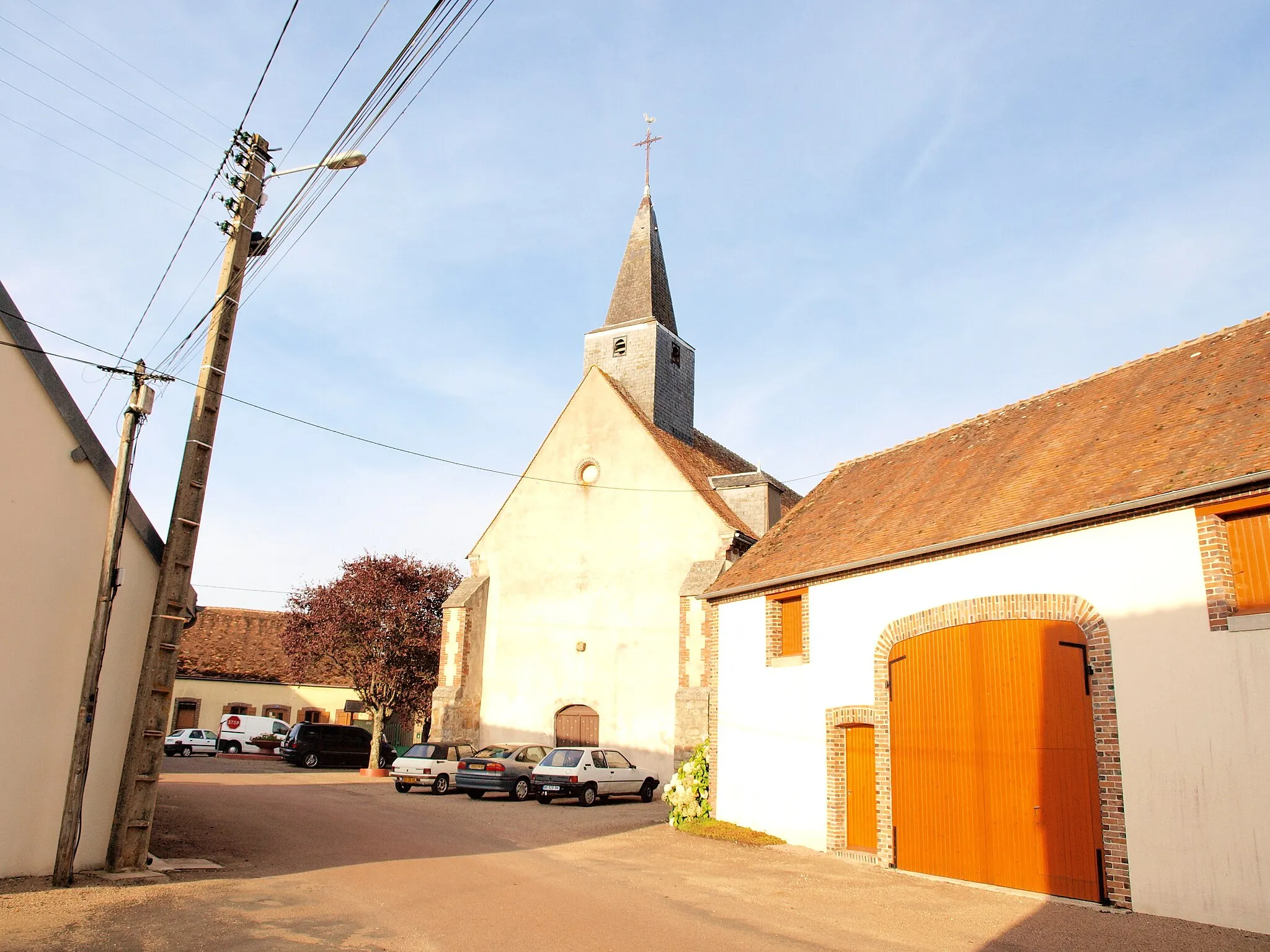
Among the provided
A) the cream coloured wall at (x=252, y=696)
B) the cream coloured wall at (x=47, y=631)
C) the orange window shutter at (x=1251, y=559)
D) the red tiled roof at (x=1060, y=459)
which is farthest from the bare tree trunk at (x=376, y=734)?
the orange window shutter at (x=1251, y=559)

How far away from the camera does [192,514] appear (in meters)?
11.9

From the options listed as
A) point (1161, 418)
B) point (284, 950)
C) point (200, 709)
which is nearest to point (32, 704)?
point (284, 950)

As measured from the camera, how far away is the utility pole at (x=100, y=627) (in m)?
10.3

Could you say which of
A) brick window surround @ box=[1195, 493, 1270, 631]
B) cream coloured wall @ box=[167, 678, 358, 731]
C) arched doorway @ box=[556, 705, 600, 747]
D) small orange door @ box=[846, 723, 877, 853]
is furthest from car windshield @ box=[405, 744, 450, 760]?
brick window surround @ box=[1195, 493, 1270, 631]

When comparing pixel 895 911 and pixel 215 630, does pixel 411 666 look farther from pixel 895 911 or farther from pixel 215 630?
pixel 895 911

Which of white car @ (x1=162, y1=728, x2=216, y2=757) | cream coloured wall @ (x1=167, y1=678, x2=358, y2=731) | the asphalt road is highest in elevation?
cream coloured wall @ (x1=167, y1=678, x2=358, y2=731)

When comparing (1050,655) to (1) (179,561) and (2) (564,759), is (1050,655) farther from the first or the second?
(2) (564,759)

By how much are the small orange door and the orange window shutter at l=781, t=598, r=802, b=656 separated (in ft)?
6.70

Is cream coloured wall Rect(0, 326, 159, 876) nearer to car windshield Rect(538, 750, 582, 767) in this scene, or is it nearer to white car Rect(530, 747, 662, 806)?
white car Rect(530, 747, 662, 806)

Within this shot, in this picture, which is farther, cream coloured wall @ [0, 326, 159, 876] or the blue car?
the blue car

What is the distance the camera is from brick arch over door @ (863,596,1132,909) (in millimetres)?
10680

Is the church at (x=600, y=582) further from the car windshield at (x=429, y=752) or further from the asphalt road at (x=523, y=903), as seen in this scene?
the asphalt road at (x=523, y=903)

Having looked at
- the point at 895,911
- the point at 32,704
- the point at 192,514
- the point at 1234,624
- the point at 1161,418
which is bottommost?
the point at 895,911

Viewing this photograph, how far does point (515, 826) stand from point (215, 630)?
3076 cm
